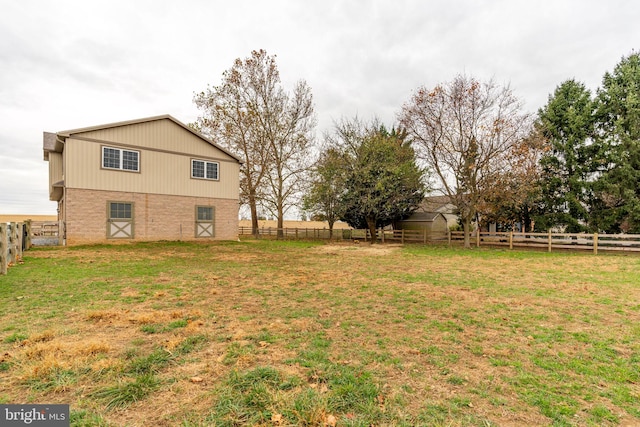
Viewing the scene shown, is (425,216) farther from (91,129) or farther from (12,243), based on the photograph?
(12,243)

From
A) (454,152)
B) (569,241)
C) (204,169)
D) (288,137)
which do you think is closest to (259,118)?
(288,137)

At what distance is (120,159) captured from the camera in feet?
54.4

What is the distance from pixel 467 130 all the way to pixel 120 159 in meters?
21.1

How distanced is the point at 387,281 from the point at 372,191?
584 inches

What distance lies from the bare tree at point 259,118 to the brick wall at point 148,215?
683cm

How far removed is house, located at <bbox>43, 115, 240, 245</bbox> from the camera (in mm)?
15336

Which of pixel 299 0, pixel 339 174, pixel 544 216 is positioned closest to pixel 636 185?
pixel 544 216

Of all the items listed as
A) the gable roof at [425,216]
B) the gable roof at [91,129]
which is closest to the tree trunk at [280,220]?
the gable roof at [91,129]

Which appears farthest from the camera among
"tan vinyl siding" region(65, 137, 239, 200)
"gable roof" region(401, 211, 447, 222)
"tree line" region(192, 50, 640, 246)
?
"gable roof" region(401, 211, 447, 222)

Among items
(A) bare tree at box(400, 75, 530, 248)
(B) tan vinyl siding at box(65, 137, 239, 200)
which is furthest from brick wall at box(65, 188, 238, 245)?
(A) bare tree at box(400, 75, 530, 248)

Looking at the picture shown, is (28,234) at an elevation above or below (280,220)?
below

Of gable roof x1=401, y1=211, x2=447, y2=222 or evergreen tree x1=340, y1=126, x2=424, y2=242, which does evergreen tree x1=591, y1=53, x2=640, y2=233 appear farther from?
gable roof x1=401, y1=211, x2=447, y2=222

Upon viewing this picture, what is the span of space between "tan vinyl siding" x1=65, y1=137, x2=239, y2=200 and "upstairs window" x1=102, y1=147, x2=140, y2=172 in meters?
0.20

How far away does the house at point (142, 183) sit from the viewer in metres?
15.3
